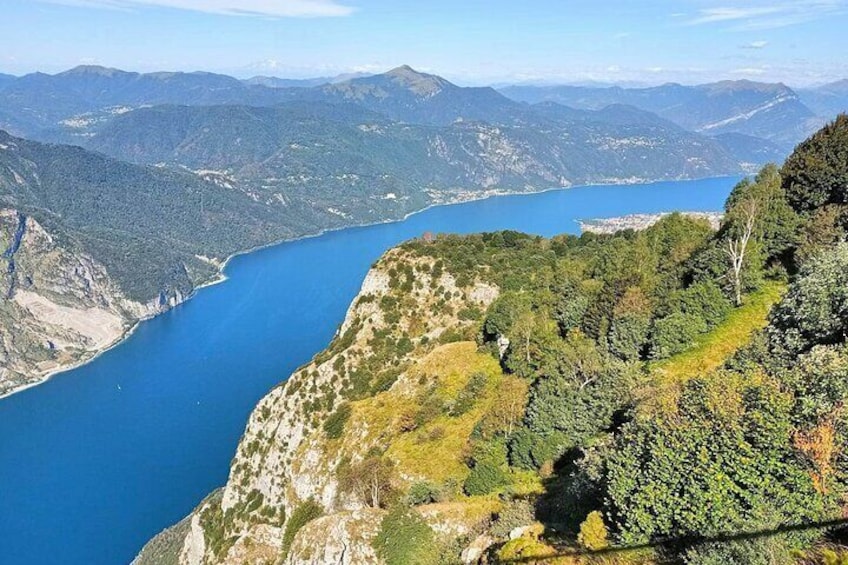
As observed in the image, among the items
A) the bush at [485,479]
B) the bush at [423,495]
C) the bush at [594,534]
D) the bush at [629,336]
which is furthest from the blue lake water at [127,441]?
the bush at [594,534]

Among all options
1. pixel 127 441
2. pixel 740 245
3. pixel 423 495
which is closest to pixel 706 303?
pixel 740 245

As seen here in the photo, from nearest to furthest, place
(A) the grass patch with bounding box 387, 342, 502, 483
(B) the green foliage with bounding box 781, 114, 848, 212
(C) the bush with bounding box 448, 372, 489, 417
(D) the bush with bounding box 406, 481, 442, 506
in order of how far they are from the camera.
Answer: (D) the bush with bounding box 406, 481, 442, 506 → (A) the grass patch with bounding box 387, 342, 502, 483 → (B) the green foliage with bounding box 781, 114, 848, 212 → (C) the bush with bounding box 448, 372, 489, 417

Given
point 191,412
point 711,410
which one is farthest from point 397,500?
point 191,412

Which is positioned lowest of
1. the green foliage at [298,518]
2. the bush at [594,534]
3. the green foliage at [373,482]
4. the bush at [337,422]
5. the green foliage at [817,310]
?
the green foliage at [298,518]

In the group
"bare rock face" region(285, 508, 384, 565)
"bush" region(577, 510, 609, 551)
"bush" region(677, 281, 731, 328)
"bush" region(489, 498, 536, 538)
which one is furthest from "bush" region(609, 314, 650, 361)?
"bush" region(577, 510, 609, 551)

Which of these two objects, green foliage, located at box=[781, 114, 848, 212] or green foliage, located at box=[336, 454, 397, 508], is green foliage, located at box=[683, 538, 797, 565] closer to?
green foliage, located at box=[336, 454, 397, 508]

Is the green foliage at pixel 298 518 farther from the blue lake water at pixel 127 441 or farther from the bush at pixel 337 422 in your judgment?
the blue lake water at pixel 127 441

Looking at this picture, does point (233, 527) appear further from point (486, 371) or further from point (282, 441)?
point (486, 371)
